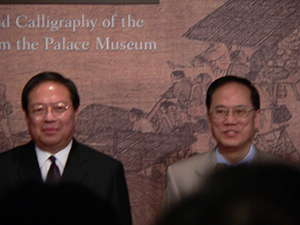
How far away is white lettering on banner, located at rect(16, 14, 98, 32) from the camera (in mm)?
2658

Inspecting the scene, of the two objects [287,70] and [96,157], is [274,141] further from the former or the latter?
[96,157]

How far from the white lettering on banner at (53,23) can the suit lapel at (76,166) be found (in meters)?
1.04

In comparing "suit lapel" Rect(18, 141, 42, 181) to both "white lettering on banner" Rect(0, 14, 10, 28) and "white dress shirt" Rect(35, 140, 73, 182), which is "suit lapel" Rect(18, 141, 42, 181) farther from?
"white lettering on banner" Rect(0, 14, 10, 28)

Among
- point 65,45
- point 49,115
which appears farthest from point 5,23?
point 49,115

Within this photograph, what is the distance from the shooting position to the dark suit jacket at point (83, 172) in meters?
1.99

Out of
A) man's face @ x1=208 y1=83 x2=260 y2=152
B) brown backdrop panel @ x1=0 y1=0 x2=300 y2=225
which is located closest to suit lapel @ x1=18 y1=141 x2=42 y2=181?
brown backdrop panel @ x1=0 y1=0 x2=300 y2=225

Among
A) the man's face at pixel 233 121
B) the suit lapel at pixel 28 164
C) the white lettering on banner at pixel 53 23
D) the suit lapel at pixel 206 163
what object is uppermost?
the white lettering on banner at pixel 53 23

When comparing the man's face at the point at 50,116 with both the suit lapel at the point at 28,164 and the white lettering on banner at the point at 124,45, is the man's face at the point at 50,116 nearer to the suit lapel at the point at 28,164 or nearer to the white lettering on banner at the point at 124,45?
the suit lapel at the point at 28,164

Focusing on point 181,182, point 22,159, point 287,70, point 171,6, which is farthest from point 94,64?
point 287,70

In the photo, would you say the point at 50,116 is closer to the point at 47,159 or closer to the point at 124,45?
the point at 47,159

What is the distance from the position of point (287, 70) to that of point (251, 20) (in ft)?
1.67

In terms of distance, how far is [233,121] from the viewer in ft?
6.91

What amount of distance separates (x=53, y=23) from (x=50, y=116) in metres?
0.99

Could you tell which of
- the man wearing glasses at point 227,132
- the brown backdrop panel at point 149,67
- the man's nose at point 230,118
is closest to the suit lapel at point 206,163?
the man wearing glasses at point 227,132
